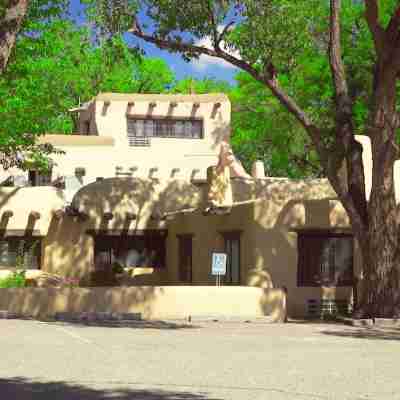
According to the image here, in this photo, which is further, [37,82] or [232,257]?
[37,82]

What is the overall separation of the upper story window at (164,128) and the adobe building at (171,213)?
5 cm

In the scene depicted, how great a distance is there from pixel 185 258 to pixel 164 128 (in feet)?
47.5

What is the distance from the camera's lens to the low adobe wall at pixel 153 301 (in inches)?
869

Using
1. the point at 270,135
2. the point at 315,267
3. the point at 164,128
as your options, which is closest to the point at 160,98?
the point at 164,128

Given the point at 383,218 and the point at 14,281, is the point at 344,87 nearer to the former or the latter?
the point at 383,218

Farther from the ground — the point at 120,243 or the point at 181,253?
the point at 120,243

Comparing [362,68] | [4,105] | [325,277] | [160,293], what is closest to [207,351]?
[160,293]

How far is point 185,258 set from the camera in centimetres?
2998

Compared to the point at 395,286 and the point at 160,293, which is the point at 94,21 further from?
the point at 395,286

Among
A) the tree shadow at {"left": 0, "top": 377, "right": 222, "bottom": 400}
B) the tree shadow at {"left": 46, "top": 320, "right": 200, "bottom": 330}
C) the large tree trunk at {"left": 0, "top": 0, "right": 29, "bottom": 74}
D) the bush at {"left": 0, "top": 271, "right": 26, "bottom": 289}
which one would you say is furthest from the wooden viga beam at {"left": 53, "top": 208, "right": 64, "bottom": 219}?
the large tree trunk at {"left": 0, "top": 0, "right": 29, "bottom": 74}

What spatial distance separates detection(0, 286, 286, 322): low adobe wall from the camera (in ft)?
72.4

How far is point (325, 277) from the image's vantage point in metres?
25.5

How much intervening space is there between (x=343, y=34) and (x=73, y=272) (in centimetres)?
1730

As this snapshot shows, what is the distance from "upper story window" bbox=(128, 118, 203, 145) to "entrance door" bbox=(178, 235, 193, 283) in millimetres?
13483
